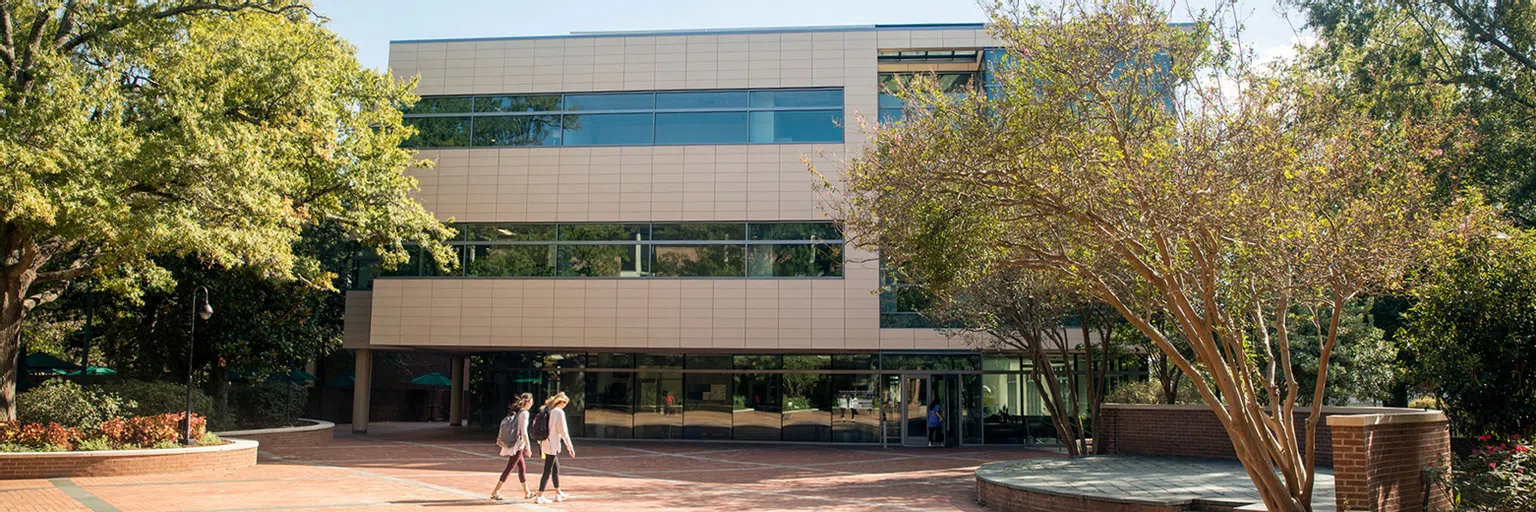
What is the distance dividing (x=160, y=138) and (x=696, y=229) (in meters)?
13.4

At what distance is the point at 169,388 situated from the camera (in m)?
21.8

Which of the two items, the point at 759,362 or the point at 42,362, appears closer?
the point at 759,362

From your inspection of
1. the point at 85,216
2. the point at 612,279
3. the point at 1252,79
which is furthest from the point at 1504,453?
the point at 612,279

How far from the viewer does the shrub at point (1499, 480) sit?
978cm

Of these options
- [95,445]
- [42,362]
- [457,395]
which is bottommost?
[95,445]

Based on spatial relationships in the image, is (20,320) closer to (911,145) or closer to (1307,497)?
(911,145)

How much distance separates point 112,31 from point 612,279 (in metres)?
12.5

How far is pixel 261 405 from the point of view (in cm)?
2589

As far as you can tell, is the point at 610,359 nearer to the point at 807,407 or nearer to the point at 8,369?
the point at 807,407

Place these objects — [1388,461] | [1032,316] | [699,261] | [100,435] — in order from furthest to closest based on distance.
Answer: [699,261]
[1032,316]
[100,435]
[1388,461]

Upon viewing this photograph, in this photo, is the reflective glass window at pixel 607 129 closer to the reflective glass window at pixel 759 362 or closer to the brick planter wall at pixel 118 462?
the reflective glass window at pixel 759 362

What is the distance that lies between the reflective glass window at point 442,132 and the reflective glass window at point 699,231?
19.1 ft

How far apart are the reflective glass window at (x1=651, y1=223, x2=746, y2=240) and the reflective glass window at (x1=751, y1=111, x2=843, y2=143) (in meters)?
2.36

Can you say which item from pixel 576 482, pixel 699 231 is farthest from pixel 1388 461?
pixel 699 231
